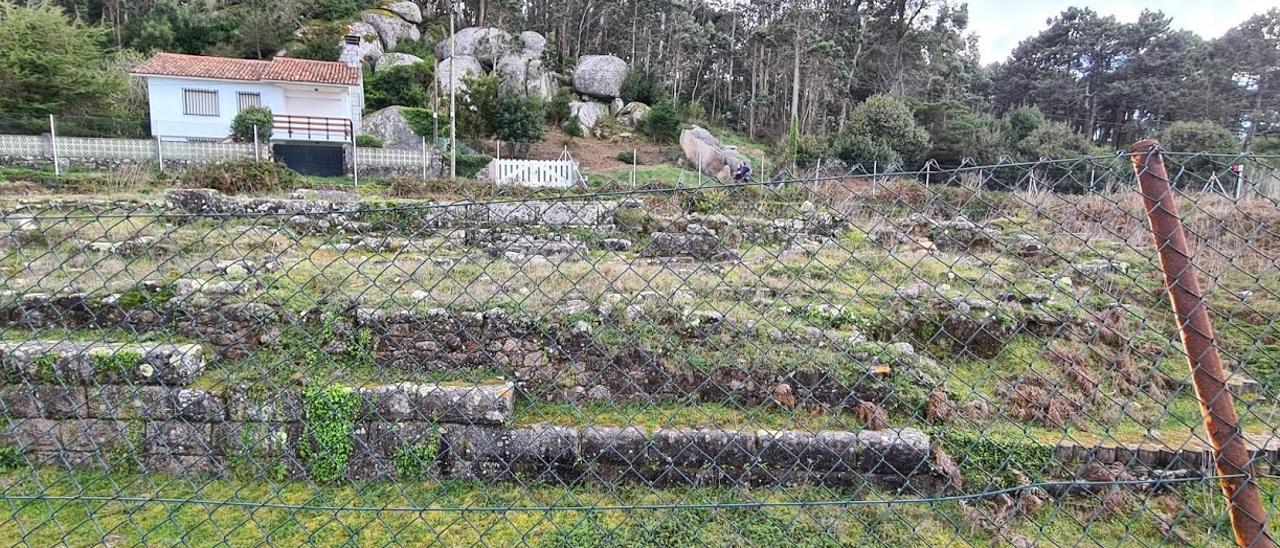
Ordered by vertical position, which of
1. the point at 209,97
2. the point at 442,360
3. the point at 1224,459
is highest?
the point at 209,97

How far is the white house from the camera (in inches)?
883

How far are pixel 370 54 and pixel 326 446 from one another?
32811 mm

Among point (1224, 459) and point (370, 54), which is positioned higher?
point (370, 54)

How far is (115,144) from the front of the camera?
58.4 ft

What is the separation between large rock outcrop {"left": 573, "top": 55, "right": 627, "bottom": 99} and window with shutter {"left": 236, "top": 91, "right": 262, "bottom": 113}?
14249 mm

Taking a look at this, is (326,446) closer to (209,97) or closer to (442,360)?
(442,360)

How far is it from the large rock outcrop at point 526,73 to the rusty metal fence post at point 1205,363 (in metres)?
30.6

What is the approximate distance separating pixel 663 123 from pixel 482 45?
11.2 metres

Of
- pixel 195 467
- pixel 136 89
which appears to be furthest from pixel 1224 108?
pixel 136 89

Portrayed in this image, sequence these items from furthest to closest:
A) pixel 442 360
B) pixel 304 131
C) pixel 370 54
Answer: pixel 370 54
pixel 304 131
pixel 442 360

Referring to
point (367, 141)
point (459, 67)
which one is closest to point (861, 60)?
point (459, 67)

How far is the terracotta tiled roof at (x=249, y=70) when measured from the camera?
2269 cm

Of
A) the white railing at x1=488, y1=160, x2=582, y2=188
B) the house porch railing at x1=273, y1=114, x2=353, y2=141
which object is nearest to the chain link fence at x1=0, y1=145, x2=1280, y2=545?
the white railing at x1=488, y1=160, x2=582, y2=188

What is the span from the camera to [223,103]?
2352 cm
